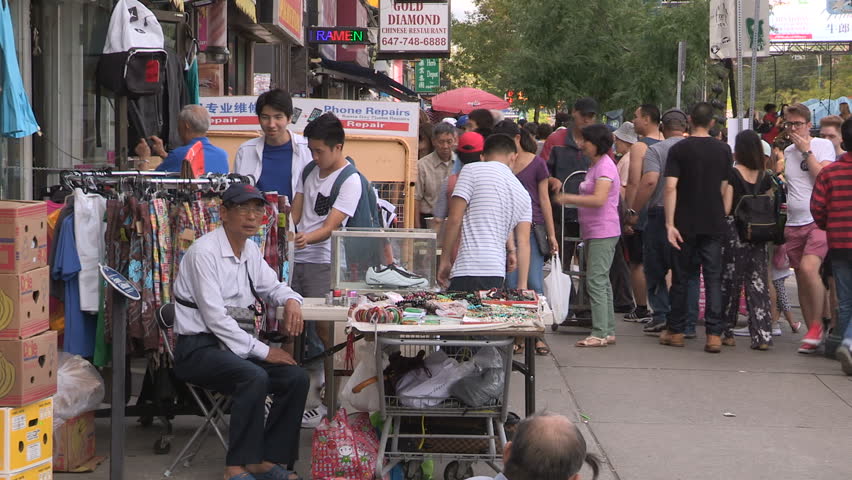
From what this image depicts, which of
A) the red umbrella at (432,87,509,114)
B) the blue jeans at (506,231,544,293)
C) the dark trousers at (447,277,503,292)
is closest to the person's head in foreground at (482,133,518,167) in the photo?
the dark trousers at (447,277,503,292)

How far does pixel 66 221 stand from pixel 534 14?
22140mm

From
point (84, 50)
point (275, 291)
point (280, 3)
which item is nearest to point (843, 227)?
point (275, 291)

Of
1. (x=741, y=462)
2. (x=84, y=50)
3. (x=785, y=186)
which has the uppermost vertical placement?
(x=84, y=50)

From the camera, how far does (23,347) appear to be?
508 centimetres

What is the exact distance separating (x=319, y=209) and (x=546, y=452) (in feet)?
13.6

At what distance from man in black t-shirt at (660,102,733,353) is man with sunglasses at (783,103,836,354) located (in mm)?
778

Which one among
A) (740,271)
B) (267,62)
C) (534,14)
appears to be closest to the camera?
(740,271)

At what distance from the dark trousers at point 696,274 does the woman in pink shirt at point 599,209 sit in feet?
2.02

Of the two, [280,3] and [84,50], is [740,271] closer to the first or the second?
[84,50]

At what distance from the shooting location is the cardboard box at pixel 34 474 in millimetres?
5105

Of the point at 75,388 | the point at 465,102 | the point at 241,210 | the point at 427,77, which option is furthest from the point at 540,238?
the point at 427,77

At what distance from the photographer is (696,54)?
25.5 metres

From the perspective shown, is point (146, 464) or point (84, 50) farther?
point (84, 50)

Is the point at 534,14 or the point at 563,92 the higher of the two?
the point at 534,14
